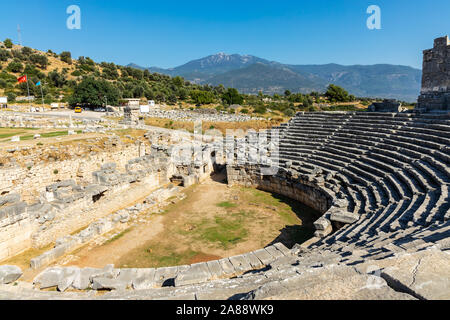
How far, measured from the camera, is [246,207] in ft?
49.0

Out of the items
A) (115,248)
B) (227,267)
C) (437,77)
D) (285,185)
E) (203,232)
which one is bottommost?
(115,248)

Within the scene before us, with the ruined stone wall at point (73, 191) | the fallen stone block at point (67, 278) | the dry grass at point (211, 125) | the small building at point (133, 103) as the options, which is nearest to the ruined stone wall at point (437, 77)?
the ruined stone wall at point (73, 191)

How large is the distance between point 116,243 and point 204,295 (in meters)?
8.17

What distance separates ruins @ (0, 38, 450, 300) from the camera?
4.22 m

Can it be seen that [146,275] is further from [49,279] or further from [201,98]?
[201,98]

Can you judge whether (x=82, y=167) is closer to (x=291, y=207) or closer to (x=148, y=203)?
(x=148, y=203)

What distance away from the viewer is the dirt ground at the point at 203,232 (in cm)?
1052

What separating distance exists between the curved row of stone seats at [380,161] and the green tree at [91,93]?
3108 centimetres

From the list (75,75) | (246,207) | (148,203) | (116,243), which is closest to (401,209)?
(246,207)

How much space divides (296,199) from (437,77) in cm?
1122

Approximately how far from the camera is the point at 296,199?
1588 cm

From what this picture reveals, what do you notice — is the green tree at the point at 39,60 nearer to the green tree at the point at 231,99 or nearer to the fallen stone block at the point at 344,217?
the green tree at the point at 231,99

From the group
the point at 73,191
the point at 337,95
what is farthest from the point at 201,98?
the point at 73,191

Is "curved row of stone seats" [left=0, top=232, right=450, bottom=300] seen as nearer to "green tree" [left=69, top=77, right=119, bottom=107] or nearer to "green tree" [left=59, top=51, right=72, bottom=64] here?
"green tree" [left=69, top=77, right=119, bottom=107]
